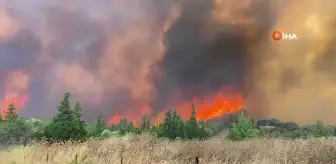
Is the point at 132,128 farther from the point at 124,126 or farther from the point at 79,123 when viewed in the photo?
the point at 79,123

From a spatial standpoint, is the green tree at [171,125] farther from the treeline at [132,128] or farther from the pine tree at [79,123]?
the pine tree at [79,123]

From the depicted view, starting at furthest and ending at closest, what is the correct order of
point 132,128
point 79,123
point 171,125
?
point 171,125
point 132,128
point 79,123

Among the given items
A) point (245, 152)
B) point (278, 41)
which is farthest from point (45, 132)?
point (278, 41)

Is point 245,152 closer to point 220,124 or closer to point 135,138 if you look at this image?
point 135,138

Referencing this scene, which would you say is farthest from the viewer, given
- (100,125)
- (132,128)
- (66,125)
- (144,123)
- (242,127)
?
(242,127)

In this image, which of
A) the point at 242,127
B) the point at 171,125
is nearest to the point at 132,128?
the point at 171,125

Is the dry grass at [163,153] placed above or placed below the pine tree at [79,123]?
→ below

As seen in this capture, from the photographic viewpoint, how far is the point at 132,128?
607 inches

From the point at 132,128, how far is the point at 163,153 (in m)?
8.50

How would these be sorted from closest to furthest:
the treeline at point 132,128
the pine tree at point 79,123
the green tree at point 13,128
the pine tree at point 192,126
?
the green tree at point 13,128 → the treeline at point 132,128 → the pine tree at point 79,123 → the pine tree at point 192,126

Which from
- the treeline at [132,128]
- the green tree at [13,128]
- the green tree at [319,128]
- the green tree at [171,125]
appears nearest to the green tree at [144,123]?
the treeline at [132,128]

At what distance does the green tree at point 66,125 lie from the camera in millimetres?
12520

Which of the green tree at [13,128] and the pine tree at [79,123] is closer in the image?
the green tree at [13,128]

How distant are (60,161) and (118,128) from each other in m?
9.93
